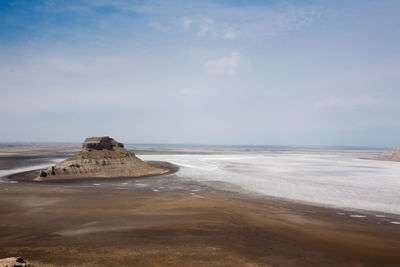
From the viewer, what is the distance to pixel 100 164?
1571 inches

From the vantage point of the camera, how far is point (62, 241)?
12008 mm

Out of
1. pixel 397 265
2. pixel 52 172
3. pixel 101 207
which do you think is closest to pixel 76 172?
pixel 52 172

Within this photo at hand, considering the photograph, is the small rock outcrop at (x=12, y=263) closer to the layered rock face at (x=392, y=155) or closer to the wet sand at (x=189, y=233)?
the wet sand at (x=189, y=233)

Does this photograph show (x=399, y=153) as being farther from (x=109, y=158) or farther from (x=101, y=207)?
(x=101, y=207)

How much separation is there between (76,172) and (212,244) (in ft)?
109

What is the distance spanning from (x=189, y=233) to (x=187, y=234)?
19 centimetres

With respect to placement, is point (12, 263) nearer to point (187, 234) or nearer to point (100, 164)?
point (187, 234)

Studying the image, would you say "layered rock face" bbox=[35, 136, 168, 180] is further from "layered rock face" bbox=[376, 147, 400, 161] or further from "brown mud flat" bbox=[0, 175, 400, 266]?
"layered rock face" bbox=[376, 147, 400, 161]

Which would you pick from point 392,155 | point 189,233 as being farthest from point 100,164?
point 392,155

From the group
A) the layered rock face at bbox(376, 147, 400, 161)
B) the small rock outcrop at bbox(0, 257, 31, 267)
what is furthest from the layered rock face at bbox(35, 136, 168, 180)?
the layered rock face at bbox(376, 147, 400, 161)

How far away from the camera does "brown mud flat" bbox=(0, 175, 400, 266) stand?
34.0ft

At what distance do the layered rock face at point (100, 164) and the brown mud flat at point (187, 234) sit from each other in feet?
52.2

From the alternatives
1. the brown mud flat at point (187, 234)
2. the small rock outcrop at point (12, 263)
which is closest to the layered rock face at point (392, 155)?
the brown mud flat at point (187, 234)

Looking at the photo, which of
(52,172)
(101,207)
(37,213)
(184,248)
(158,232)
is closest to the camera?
(184,248)
